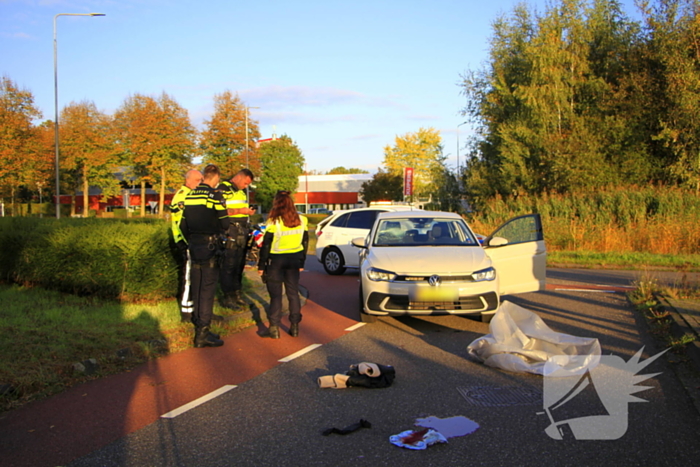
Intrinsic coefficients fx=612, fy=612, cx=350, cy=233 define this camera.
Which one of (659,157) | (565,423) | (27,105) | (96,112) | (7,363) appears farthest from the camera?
(96,112)

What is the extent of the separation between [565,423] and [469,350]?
78.8 inches

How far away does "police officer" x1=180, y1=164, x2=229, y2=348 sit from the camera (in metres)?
7.22

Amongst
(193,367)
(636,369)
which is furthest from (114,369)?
(636,369)

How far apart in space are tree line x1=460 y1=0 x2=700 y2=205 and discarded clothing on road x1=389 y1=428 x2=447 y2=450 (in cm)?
2684

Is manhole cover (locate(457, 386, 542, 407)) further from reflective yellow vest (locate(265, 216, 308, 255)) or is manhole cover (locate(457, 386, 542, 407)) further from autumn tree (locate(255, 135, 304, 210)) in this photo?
autumn tree (locate(255, 135, 304, 210))

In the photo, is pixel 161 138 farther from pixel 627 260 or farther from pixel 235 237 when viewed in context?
pixel 235 237

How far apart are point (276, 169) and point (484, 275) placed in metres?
69.4

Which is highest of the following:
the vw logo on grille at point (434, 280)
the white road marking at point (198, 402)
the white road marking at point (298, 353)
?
the vw logo on grille at point (434, 280)

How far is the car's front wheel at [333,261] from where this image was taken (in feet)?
50.4

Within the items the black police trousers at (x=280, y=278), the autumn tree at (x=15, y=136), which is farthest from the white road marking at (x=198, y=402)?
the autumn tree at (x=15, y=136)

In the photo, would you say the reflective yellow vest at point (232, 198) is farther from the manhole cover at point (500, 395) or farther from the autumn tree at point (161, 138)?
the autumn tree at point (161, 138)

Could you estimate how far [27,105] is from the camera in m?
42.2

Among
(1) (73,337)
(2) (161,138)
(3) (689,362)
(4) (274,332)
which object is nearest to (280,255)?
(4) (274,332)

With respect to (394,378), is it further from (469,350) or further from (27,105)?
(27,105)
